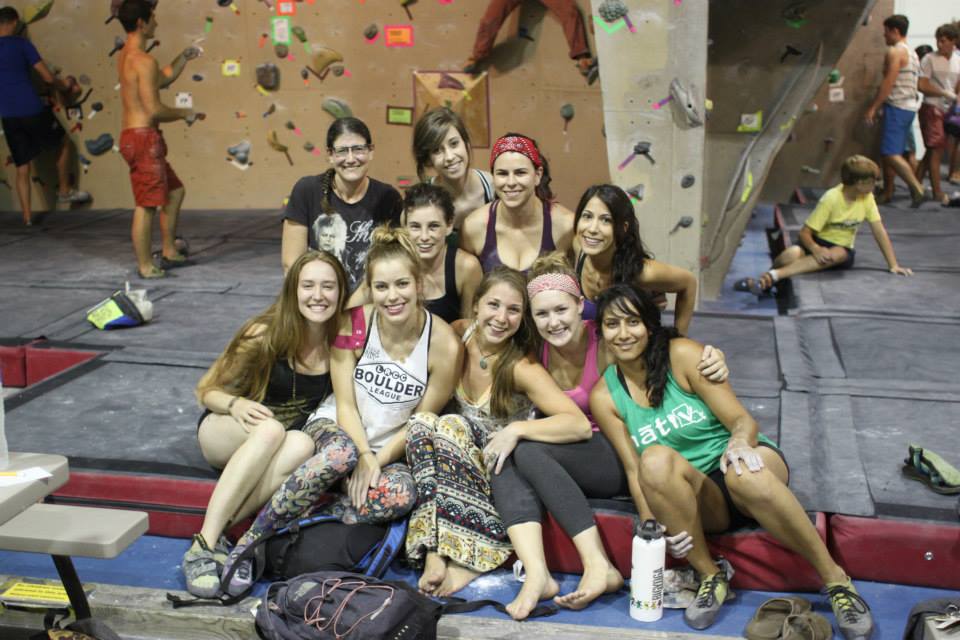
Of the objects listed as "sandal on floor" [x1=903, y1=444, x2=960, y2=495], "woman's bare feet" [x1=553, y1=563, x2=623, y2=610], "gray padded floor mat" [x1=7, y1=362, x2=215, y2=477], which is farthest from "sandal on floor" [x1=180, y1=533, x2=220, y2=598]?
"sandal on floor" [x1=903, y1=444, x2=960, y2=495]

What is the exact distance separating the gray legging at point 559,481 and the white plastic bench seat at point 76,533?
3.68 feet

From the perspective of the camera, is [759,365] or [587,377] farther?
[759,365]

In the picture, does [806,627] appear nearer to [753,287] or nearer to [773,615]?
[773,615]

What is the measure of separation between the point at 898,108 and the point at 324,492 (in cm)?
697

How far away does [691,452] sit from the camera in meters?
3.33

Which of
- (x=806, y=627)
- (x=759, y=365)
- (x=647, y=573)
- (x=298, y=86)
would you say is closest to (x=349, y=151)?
(x=647, y=573)

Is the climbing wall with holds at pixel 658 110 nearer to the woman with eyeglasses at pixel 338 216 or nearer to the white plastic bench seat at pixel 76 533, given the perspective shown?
the woman with eyeglasses at pixel 338 216

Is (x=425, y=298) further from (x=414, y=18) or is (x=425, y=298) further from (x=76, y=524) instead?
(x=414, y=18)

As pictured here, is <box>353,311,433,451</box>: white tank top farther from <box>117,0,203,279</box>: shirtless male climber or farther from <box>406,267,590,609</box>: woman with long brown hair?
<box>117,0,203,279</box>: shirtless male climber

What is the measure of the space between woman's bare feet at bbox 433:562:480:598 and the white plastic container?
525mm

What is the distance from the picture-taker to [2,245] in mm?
7883

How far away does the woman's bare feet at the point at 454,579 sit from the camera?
3.29m

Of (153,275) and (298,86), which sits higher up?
(298,86)

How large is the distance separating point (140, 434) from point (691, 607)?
225cm
